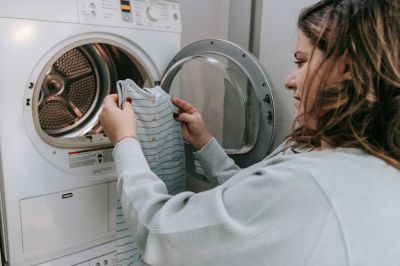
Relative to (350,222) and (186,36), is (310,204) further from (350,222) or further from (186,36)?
(186,36)

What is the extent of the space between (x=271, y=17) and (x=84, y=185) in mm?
885

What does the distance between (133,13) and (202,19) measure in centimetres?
71

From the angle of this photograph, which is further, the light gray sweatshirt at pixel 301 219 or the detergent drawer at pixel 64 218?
the detergent drawer at pixel 64 218

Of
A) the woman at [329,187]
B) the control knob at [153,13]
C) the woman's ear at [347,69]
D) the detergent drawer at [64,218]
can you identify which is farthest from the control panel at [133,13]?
the woman's ear at [347,69]

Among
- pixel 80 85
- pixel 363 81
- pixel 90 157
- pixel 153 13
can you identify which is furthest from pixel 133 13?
pixel 363 81

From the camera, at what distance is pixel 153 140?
1024mm

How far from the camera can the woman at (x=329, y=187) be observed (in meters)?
0.50

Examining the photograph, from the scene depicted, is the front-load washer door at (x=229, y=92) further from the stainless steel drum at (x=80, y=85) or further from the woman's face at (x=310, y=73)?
the woman's face at (x=310, y=73)

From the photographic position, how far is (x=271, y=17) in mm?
1199

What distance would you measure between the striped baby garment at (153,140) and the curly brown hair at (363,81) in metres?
0.53

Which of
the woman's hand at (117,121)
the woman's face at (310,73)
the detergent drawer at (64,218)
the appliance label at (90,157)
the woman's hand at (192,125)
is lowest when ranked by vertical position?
the detergent drawer at (64,218)

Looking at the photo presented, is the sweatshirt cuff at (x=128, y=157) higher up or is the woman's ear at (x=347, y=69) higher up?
the woman's ear at (x=347, y=69)

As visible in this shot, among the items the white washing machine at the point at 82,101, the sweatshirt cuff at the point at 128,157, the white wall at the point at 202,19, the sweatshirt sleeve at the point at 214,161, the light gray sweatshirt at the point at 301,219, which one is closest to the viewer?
the light gray sweatshirt at the point at 301,219

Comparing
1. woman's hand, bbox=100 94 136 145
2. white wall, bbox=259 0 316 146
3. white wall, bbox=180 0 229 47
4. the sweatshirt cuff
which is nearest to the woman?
the sweatshirt cuff
